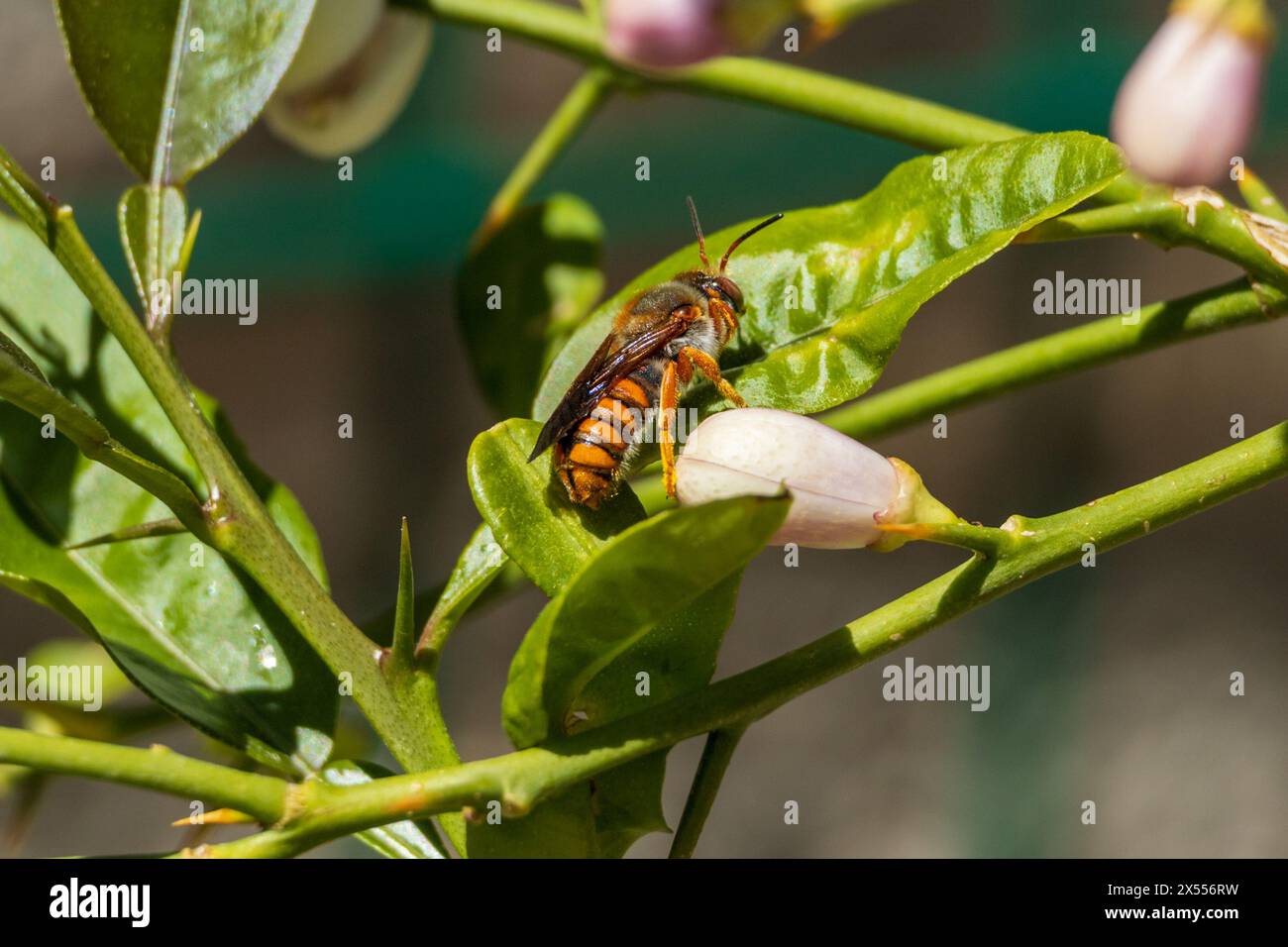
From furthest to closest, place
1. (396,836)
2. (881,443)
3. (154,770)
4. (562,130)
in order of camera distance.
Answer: (881,443) → (562,130) → (396,836) → (154,770)

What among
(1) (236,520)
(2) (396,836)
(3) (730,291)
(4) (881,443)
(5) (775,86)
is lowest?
(2) (396,836)

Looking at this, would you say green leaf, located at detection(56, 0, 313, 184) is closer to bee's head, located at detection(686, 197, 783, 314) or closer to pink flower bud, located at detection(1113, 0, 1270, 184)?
bee's head, located at detection(686, 197, 783, 314)

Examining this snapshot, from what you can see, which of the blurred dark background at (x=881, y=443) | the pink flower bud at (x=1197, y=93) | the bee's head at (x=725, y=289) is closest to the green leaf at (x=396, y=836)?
the bee's head at (x=725, y=289)

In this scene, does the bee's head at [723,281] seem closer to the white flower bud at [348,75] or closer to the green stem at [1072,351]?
the green stem at [1072,351]

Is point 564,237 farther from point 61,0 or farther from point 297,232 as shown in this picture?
point 297,232

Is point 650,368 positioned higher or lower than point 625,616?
higher

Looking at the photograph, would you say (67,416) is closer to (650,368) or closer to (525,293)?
(650,368)

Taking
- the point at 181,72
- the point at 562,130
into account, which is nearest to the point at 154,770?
the point at 181,72
